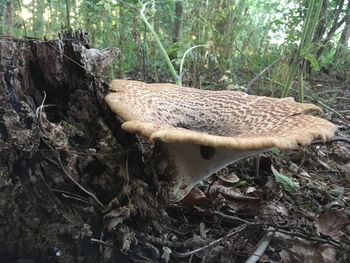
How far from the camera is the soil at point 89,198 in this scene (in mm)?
1809

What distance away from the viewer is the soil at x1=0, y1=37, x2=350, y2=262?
1.81 metres

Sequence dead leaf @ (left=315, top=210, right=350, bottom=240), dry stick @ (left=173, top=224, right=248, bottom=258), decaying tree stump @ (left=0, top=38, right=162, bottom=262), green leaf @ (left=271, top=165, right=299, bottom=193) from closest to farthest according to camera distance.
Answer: decaying tree stump @ (left=0, top=38, right=162, bottom=262)
dry stick @ (left=173, top=224, right=248, bottom=258)
dead leaf @ (left=315, top=210, right=350, bottom=240)
green leaf @ (left=271, top=165, right=299, bottom=193)

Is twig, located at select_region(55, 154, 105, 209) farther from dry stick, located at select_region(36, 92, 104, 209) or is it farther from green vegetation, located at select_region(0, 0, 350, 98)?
green vegetation, located at select_region(0, 0, 350, 98)

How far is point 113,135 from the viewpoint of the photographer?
215 cm

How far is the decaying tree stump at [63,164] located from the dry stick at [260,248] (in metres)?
0.55

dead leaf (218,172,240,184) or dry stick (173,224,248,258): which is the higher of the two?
dry stick (173,224,248,258)

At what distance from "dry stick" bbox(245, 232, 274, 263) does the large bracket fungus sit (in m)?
0.47

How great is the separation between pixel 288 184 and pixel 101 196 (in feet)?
4.67

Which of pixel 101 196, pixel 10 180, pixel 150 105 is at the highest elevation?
pixel 150 105

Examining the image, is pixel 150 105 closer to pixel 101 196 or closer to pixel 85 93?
pixel 85 93

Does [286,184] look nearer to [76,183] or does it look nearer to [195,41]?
[76,183]

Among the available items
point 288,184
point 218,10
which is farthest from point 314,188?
point 218,10

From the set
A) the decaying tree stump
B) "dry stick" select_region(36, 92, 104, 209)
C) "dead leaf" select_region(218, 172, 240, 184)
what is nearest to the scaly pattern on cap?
the decaying tree stump

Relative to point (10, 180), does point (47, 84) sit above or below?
above
